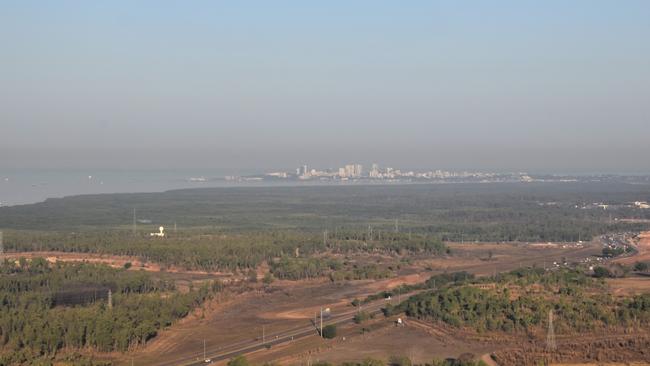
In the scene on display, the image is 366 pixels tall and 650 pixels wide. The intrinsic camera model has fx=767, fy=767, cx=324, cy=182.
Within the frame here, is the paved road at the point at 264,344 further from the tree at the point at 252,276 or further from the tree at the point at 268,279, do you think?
the tree at the point at 252,276

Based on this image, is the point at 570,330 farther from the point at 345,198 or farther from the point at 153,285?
the point at 345,198

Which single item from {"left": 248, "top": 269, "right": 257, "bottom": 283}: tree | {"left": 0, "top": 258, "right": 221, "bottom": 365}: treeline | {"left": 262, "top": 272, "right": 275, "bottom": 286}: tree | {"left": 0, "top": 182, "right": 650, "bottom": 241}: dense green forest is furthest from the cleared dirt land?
{"left": 0, "top": 258, "right": 221, "bottom": 365}: treeline

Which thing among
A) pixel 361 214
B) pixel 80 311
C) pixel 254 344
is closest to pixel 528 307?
pixel 254 344

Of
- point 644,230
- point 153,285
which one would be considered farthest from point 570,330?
point 644,230

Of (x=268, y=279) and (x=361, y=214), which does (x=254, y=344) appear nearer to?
(x=268, y=279)

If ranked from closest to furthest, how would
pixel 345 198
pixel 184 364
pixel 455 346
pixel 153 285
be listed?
pixel 184 364 → pixel 455 346 → pixel 153 285 → pixel 345 198

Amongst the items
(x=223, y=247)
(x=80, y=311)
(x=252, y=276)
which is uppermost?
(x=223, y=247)

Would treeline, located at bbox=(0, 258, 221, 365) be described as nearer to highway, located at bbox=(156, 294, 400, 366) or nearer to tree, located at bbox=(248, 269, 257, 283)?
highway, located at bbox=(156, 294, 400, 366)
